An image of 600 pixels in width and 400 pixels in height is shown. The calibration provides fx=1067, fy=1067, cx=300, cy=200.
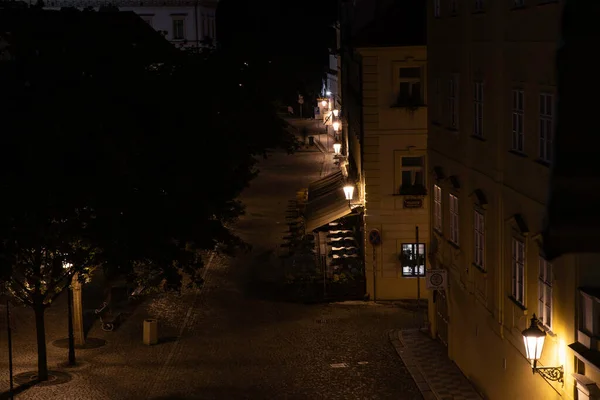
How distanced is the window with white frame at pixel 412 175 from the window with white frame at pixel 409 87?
1.55m

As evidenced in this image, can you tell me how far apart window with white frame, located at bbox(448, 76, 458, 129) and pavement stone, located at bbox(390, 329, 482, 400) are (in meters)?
5.07

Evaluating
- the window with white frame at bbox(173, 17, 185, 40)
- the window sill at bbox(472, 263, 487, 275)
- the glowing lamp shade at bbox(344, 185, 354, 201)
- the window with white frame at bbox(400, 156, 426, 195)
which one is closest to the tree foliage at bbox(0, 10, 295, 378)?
the window sill at bbox(472, 263, 487, 275)

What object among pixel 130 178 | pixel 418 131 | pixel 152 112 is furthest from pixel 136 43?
pixel 418 131

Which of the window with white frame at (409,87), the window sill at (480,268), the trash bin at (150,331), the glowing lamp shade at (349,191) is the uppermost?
the window with white frame at (409,87)

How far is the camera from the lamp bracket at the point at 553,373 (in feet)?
47.2

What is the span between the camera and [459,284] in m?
21.6

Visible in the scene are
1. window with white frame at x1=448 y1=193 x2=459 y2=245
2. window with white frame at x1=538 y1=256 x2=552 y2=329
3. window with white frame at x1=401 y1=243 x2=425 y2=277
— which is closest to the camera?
window with white frame at x1=538 y1=256 x2=552 y2=329

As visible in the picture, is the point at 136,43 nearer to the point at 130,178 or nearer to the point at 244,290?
the point at 130,178

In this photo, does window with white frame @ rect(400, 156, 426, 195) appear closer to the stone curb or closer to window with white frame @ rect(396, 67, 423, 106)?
window with white frame @ rect(396, 67, 423, 106)

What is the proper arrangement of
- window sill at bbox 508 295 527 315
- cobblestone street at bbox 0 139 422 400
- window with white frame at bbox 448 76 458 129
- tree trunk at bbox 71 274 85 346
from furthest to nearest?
tree trunk at bbox 71 274 85 346 → window with white frame at bbox 448 76 458 129 → cobblestone street at bbox 0 139 422 400 → window sill at bbox 508 295 527 315

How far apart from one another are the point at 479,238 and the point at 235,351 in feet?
23.8

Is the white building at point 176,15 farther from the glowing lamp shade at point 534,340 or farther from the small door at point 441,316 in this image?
the glowing lamp shade at point 534,340

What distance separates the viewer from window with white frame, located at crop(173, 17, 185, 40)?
9119 centimetres

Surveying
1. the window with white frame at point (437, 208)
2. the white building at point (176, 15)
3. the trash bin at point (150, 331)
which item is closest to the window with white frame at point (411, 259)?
the window with white frame at point (437, 208)
